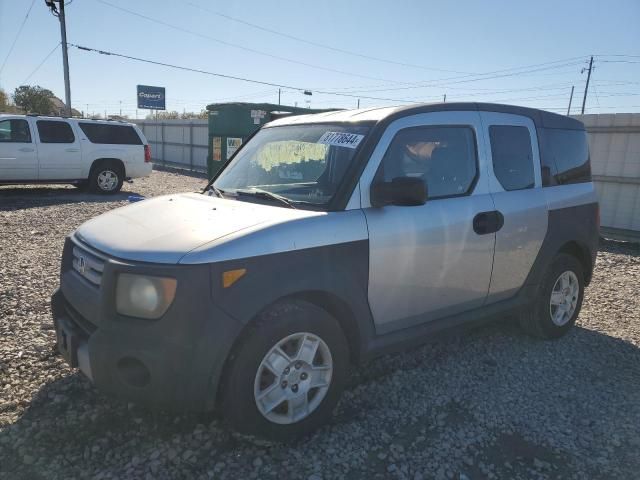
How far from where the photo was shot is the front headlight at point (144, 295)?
2.27 meters

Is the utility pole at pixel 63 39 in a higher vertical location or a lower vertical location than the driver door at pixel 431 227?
higher

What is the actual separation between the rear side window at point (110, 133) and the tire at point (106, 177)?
1.92 feet

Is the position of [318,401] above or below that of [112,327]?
below

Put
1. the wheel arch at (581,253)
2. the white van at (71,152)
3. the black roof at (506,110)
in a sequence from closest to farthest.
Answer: the black roof at (506,110)
the wheel arch at (581,253)
the white van at (71,152)

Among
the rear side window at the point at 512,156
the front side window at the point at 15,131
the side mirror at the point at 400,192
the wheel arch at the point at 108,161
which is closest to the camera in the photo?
the side mirror at the point at 400,192

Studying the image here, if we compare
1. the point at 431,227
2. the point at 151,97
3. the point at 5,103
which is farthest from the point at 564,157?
the point at 5,103

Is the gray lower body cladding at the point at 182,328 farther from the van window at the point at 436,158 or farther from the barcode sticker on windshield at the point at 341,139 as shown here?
the van window at the point at 436,158

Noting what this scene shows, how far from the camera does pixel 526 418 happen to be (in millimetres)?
3068

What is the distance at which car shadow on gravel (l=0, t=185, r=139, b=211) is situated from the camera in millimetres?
10617

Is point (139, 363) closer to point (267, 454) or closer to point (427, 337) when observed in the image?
→ point (267, 454)

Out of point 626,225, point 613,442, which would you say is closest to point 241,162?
point 613,442

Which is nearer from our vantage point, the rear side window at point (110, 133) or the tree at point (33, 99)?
the rear side window at point (110, 133)

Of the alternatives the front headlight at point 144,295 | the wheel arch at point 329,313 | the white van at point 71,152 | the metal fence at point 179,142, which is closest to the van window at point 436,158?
the wheel arch at point 329,313

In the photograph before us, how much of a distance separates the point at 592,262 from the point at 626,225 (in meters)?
5.01
